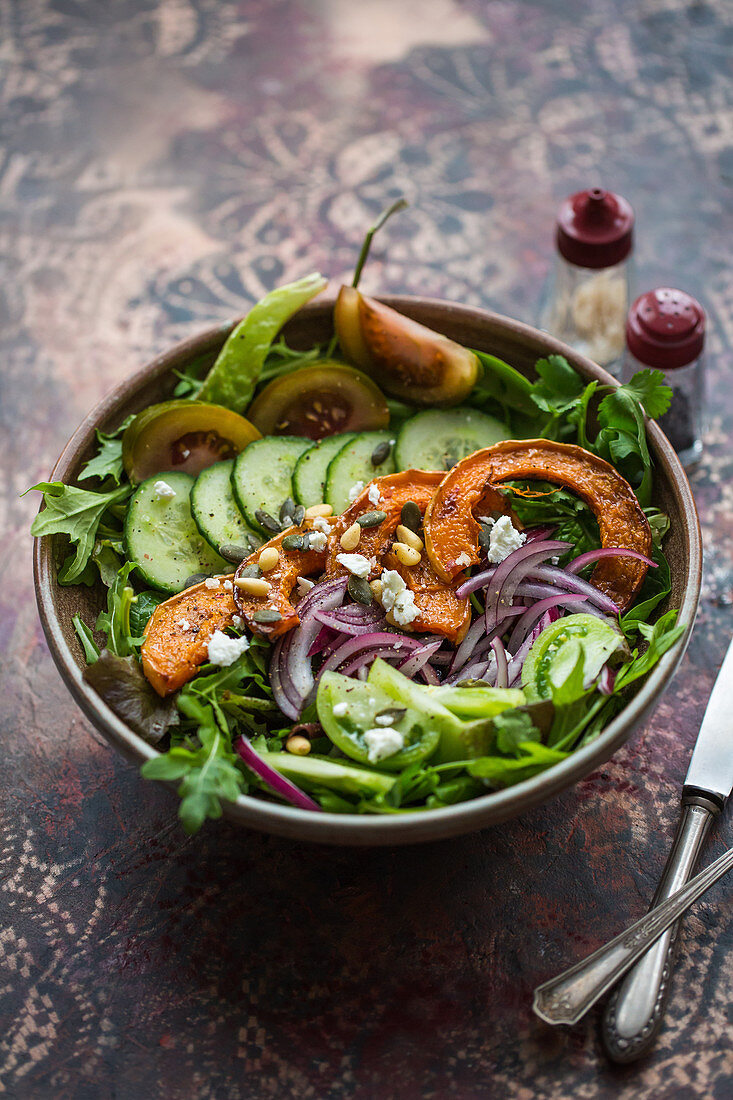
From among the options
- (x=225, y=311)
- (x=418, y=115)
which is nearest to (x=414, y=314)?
(x=225, y=311)

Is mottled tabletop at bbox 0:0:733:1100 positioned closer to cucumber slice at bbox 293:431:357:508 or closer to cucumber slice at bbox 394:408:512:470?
cucumber slice at bbox 394:408:512:470

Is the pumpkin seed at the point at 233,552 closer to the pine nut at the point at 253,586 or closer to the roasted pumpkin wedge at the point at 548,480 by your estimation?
the pine nut at the point at 253,586

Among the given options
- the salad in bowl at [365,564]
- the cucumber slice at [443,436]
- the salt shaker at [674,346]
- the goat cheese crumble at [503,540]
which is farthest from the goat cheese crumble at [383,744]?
the salt shaker at [674,346]

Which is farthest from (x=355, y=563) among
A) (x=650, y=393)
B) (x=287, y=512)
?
(x=650, y=393)

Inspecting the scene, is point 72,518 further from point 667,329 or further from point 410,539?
point 667,329

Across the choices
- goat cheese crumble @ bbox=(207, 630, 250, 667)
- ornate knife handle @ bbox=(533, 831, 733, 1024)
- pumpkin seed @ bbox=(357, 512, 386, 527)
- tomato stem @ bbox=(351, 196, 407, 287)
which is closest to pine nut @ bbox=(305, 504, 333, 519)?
pumpkin seed @ bbox=(357, 512, 386, 527)

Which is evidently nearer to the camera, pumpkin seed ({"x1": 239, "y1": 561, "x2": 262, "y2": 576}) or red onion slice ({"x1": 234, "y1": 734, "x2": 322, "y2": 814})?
red onion slice ({"x1": 234, "y1": 734, "x2": 322, "y2": 814})
